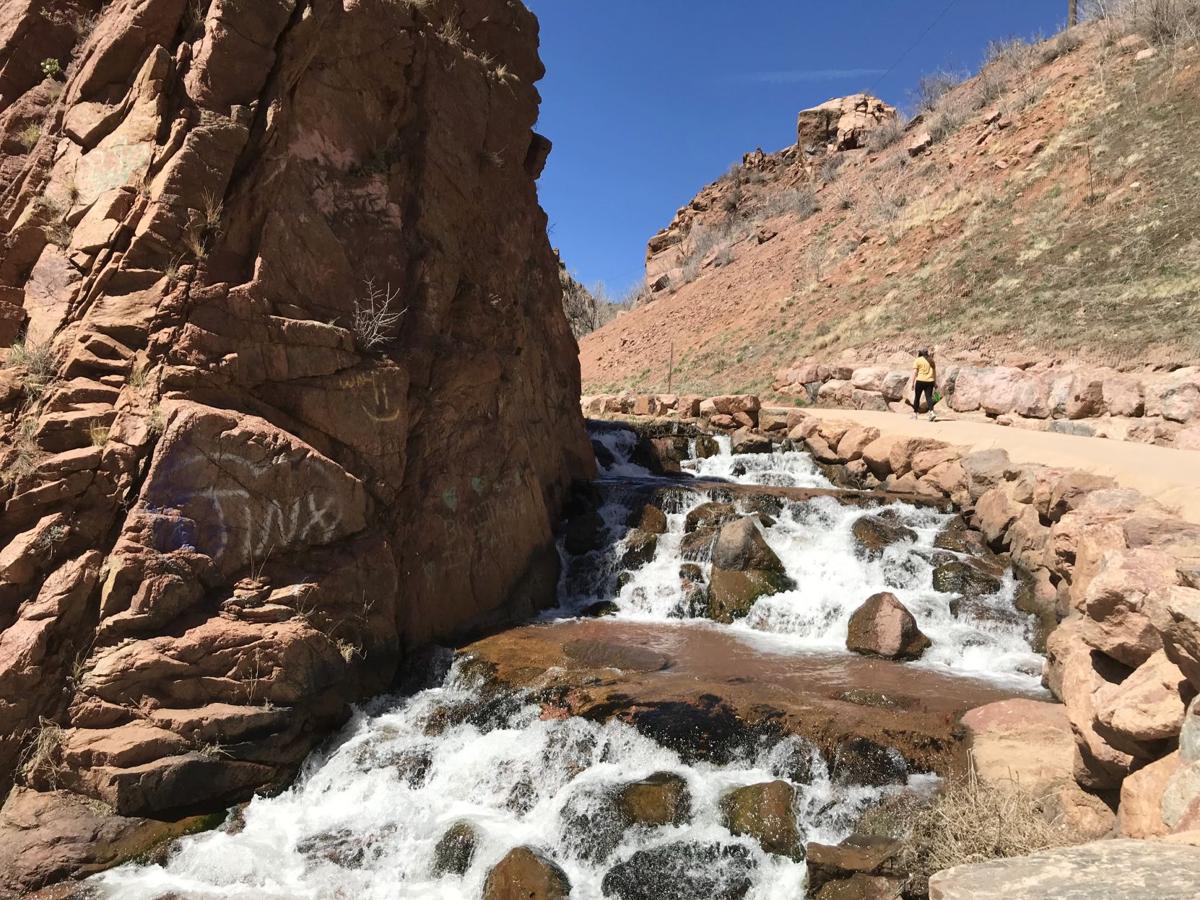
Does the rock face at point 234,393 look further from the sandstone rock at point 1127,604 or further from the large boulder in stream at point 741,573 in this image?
the sandstone rock at point 1127,604

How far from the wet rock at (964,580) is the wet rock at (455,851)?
666 cm

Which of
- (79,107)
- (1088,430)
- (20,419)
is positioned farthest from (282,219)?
(1088,430)

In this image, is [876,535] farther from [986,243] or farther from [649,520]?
[986,243]

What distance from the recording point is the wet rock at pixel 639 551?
11094 mm

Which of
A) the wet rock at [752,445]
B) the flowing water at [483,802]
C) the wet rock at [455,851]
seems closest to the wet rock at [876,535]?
the flowing water at [483,802]

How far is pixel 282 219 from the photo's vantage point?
25.5ft

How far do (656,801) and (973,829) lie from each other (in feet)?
7.49

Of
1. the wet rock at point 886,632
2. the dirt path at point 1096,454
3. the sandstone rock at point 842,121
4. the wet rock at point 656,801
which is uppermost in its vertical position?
the sandstone rock at point 842,121

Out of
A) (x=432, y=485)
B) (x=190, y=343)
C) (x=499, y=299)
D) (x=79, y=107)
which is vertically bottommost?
(x=432, y=485)

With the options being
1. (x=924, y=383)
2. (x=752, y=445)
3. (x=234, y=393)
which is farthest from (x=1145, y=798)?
(x=752, y=445)

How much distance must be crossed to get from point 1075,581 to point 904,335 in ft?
48.1

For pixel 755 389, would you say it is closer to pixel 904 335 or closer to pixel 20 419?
pixel 904 335

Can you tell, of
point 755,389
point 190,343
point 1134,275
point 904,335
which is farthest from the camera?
point 755,389

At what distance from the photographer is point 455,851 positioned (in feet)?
18.3
